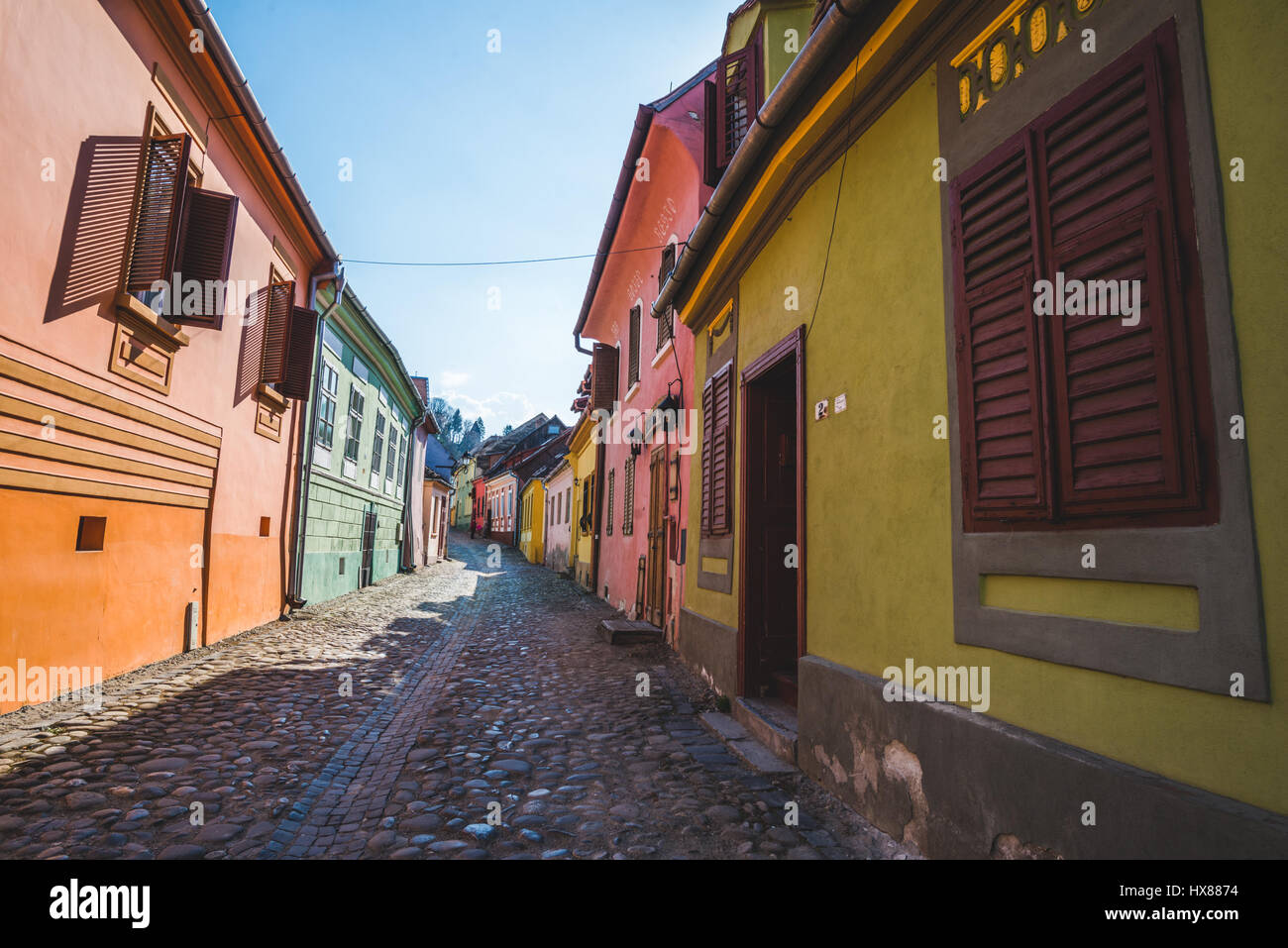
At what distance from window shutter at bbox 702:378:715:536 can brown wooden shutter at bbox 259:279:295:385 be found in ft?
18.5

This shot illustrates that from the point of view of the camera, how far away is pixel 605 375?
48.3 ft

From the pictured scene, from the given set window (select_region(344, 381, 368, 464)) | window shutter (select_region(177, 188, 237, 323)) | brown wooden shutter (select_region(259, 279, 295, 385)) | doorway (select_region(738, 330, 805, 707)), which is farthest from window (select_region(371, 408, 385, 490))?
doorway (select_region(738, 330, 805, 707))

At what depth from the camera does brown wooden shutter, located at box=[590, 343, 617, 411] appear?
14.7m

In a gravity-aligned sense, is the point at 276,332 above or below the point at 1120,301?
above

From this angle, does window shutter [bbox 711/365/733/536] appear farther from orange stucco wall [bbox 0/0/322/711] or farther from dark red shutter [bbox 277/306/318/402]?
dark red shutter [bbox 277/306/318/402]

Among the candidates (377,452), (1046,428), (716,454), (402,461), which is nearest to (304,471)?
(377,452)

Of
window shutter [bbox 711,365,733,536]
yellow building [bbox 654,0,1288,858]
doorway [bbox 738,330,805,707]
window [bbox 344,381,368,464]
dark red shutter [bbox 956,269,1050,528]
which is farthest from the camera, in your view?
window [bbox 344,381,368,464]

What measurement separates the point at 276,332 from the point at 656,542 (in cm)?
577

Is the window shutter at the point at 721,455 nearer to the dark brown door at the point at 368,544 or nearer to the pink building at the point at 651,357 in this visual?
the pink building at the point at 651,357

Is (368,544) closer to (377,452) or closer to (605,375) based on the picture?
(377,452)

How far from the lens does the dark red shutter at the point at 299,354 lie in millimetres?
9273

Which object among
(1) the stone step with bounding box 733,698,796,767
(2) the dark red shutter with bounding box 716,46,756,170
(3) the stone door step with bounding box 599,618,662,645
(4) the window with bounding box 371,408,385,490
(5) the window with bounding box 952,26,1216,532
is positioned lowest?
(1) the stone step with bounding box 733,698,796,767

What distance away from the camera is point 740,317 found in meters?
6.41
